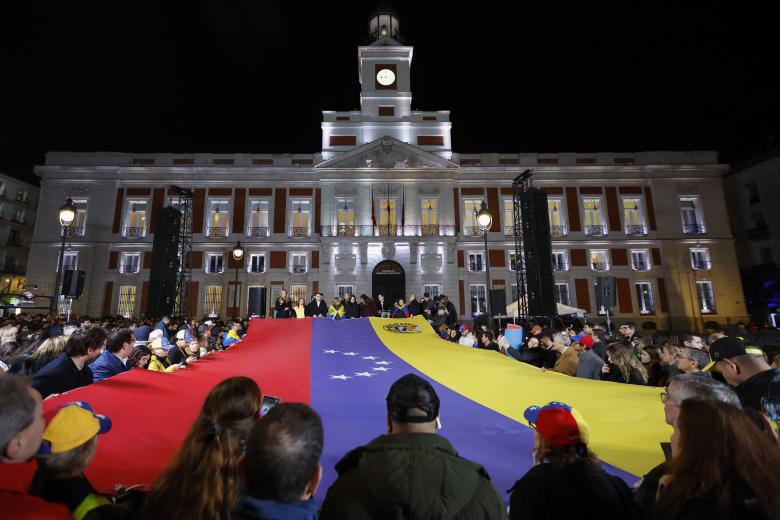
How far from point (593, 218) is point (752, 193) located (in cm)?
1632

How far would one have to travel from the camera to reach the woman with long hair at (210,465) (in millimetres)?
1799

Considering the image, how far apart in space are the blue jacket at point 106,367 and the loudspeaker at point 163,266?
1386 centimetres

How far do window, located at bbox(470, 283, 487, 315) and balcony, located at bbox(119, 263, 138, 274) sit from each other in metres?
26.4

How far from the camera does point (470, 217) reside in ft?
107

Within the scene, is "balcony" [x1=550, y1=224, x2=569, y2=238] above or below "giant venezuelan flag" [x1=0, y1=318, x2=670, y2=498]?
above

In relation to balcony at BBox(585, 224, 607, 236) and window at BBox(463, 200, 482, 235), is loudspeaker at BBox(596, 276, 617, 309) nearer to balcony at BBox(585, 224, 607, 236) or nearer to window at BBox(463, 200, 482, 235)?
window at BBox(463, 200, 482, 235)

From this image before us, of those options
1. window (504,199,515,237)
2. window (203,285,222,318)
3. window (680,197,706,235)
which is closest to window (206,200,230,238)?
window (203,285,222,318)

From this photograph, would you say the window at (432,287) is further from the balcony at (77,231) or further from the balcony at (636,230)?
the balcony at (77,231)

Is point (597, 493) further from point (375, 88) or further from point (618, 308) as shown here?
point (375, 88)

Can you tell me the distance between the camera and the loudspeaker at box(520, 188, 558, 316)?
14.6 m

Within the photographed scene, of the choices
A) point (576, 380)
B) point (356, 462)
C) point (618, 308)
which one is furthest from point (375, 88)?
point (356, 462)

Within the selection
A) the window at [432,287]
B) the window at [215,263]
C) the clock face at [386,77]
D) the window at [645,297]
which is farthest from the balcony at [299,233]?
the window at [645,297]

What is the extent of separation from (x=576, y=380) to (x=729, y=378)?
2.19 m

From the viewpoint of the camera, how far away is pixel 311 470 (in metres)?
1.76
